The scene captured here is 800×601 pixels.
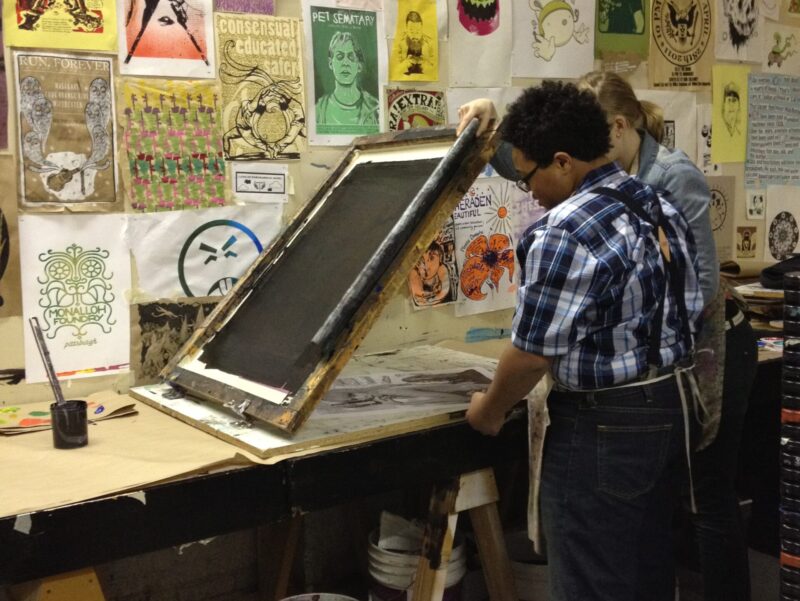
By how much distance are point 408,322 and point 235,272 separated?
509 mm

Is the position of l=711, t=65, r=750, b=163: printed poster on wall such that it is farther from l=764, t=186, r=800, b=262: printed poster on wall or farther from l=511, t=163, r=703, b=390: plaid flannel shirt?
l=511, t=163, r=703, b=390: plaid flannel shirt

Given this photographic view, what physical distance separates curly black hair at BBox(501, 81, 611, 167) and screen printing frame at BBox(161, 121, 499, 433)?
0.56 feet

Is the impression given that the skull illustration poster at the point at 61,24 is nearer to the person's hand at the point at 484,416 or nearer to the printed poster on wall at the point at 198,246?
the printed poster on wall at the point at 198,246

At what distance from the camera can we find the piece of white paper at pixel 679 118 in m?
2.82

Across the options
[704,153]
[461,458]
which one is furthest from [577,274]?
[704,153]

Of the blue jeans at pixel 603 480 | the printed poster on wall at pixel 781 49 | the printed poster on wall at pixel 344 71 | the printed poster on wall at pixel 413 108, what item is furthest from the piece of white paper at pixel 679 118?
the blue jeans at pixel 603 480

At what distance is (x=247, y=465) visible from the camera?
4.70ft

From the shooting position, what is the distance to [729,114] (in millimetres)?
3002

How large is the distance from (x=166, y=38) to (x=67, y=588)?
120 cm

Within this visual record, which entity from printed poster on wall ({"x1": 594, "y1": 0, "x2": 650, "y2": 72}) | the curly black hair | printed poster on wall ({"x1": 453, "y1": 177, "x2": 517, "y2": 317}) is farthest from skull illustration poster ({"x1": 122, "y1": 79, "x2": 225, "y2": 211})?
printed poster on wall ({"x1": 594, "y1": 0, "x2": 650, "y2": 72})

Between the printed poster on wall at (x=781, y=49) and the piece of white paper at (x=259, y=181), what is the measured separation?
1924 millimetres

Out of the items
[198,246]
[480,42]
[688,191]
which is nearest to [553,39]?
[480,42]

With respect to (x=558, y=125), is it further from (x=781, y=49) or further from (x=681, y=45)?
(x=781, y=49)

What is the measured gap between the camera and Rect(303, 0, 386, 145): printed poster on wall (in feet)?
7.08
